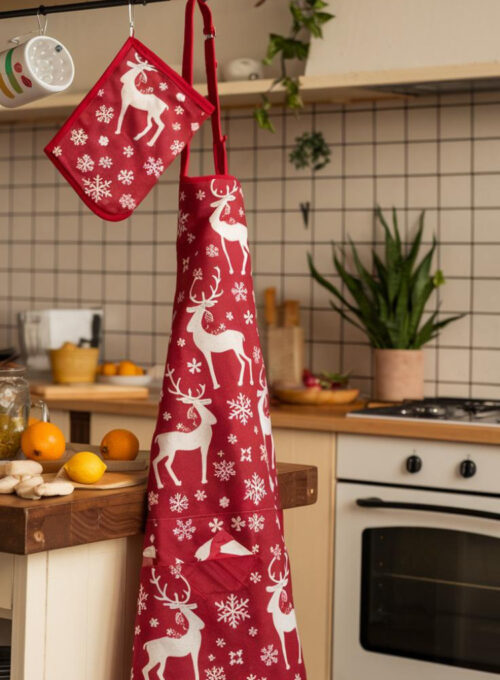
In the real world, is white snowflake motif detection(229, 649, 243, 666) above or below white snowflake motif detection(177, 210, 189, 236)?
below

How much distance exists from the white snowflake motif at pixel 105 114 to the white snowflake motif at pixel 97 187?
3.5 inches

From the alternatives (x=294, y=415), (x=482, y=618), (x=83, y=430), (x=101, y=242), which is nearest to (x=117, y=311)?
(x=101, y=242)

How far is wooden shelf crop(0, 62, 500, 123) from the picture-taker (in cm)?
267

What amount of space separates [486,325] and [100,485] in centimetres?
185

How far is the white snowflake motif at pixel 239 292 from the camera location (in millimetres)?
1534

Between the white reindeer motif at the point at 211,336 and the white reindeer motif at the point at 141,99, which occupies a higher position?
the white reindeer motif at the point at 141,99

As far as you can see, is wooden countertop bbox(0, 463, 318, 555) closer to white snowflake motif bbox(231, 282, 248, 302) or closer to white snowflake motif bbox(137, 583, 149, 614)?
white snowflake motif bbox(137, 583, 149, 614)

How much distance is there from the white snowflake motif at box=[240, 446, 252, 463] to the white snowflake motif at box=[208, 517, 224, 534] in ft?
0.31

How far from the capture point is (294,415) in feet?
8.68

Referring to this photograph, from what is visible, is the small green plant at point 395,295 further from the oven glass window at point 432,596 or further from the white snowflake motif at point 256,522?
the white snowflake motif at point 256,522

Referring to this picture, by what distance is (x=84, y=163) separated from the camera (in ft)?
5.09

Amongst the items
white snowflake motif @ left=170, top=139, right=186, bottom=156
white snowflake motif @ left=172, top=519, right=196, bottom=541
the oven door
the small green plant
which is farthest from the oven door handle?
white snowflake motif @ left=170, top=139, right=186, bottom=156

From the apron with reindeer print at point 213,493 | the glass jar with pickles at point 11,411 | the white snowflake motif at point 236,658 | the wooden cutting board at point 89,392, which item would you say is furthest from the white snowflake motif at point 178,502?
the wooden cutting board at point 89,392

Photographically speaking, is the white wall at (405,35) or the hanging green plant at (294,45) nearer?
the white wall at (405,35)
